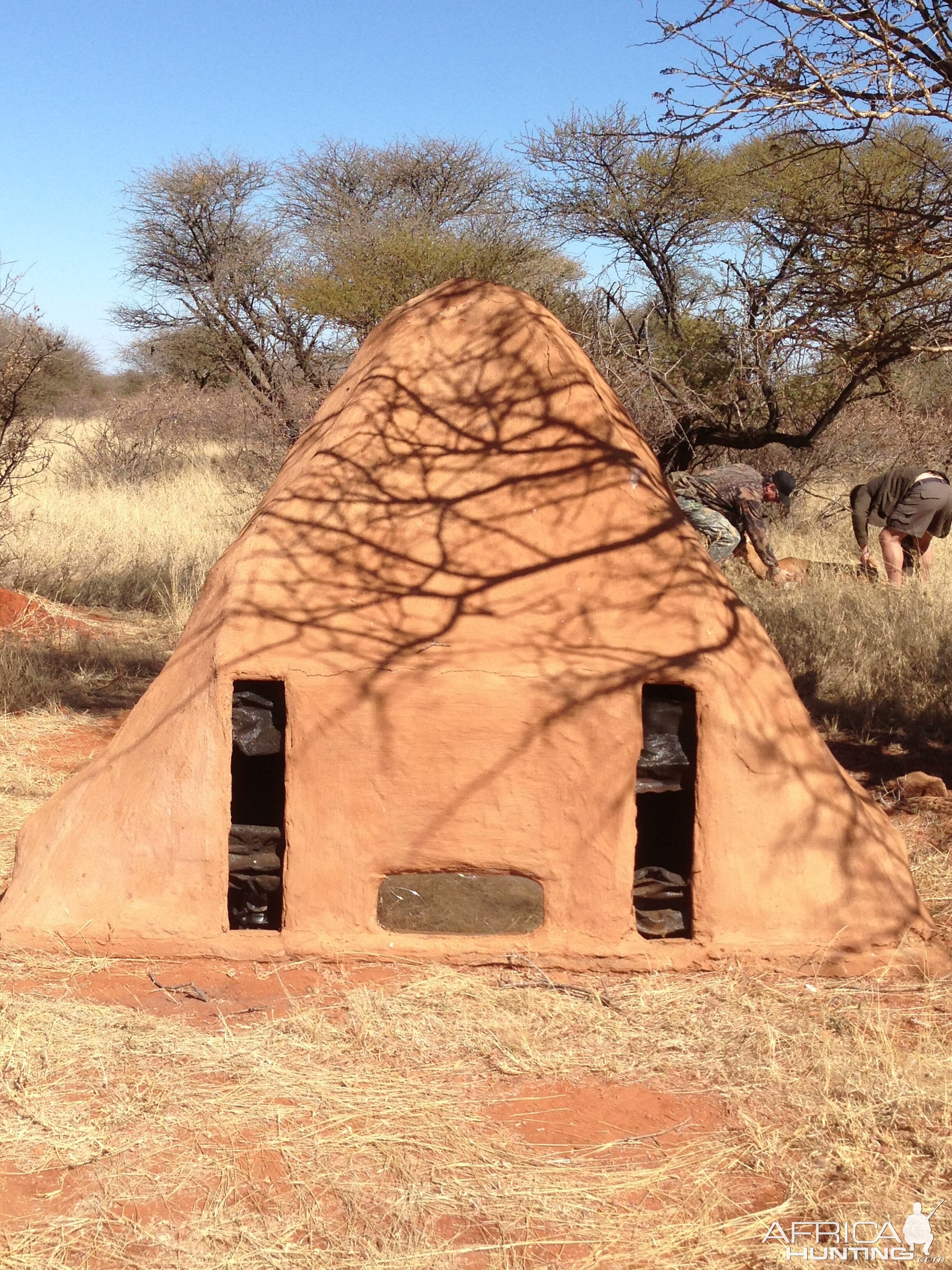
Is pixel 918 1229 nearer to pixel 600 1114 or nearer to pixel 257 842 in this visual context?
pixel 600 1114

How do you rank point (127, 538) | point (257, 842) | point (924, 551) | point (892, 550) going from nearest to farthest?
point (257, 842), point (892, 550), point (924, 551), point (127, 538)

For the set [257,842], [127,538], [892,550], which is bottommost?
[257,842]

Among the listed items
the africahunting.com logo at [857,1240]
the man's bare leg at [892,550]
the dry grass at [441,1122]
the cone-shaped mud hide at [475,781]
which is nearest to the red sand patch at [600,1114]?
the dry grass at [441,1122]

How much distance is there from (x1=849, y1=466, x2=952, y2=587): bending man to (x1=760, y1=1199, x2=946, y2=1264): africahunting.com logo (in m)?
7.05

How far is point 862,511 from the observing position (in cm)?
976

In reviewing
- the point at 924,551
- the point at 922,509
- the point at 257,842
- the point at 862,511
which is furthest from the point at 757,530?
the point at 257,842

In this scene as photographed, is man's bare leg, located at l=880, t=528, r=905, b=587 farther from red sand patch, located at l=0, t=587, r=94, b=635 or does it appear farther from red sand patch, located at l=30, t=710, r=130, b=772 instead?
Answer: red sand patch, located at l=0, t=587, r=94, b=635

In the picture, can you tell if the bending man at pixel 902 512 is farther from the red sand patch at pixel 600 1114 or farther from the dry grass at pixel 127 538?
the red sand patch at pixel 600 1114

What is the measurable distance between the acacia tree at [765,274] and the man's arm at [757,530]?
49cm

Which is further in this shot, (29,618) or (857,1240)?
(29,618)

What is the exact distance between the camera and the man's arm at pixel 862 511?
32.0ft

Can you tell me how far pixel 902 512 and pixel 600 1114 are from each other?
7.40 metres

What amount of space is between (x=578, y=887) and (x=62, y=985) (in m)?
1.53

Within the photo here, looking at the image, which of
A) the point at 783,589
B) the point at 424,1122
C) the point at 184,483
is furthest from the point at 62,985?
the point at 184,483
